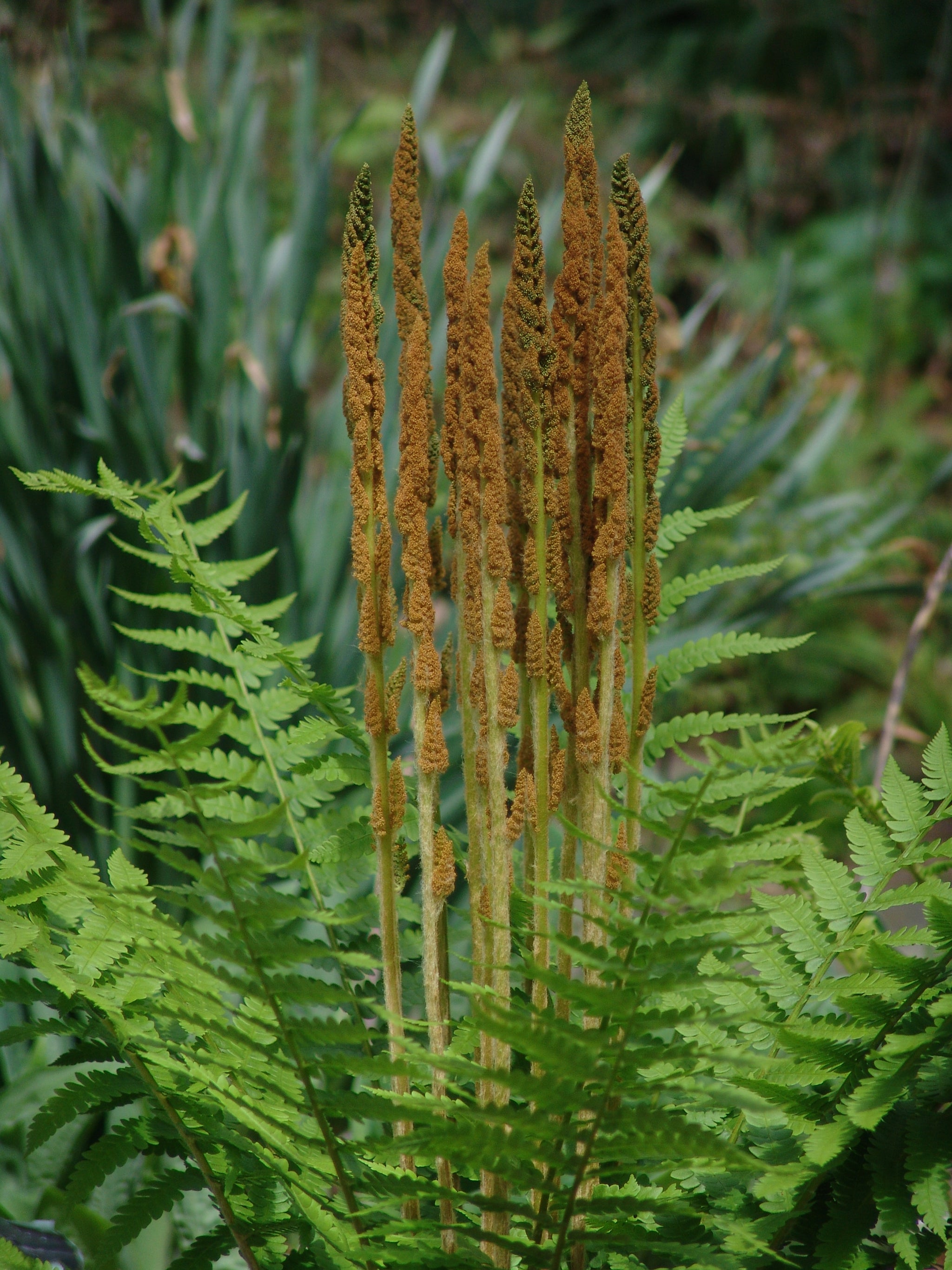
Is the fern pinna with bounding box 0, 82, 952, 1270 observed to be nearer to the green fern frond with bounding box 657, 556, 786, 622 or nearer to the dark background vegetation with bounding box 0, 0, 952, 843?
the green fern frond with bounding box 657, 556, 786, 622

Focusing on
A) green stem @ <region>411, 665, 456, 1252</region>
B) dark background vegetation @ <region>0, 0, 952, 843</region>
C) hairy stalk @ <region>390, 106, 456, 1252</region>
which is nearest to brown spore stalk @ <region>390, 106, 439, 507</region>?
hairy stalk @ <region>390, 106, 456, 1252</region>

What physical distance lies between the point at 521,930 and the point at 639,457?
0.24m

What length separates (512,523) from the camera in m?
0.57

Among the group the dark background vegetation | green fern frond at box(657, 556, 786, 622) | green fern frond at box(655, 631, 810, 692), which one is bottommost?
green fern frond at box(655, 631, 810, 692)

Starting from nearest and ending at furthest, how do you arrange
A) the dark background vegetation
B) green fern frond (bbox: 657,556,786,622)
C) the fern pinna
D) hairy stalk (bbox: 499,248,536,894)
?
the fern pinna → hairy stalk (bbox: 499,248,536,894) → green fern frond (bbox: 657,556,786,622) → the dark background vegetation

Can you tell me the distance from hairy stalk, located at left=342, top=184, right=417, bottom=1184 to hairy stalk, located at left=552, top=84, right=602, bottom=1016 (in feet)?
0.28

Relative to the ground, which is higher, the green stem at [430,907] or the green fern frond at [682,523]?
the green fern frond at [682,523]

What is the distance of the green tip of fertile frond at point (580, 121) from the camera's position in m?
0.52

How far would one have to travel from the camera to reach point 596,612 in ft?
1.73

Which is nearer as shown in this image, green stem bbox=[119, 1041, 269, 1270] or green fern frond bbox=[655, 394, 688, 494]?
green stem bbox=[119, 1041, 269, 1270]

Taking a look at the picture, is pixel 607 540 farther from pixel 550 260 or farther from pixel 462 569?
pixel 550 260

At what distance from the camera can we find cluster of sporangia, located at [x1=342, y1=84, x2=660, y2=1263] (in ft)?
1.66

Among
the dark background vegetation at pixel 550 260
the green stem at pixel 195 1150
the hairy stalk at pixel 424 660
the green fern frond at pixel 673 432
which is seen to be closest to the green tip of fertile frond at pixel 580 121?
the hairy stalk at pixel 424 660

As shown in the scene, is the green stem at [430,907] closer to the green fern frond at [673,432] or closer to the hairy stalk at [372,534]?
the hairy stalk at [372,534]
